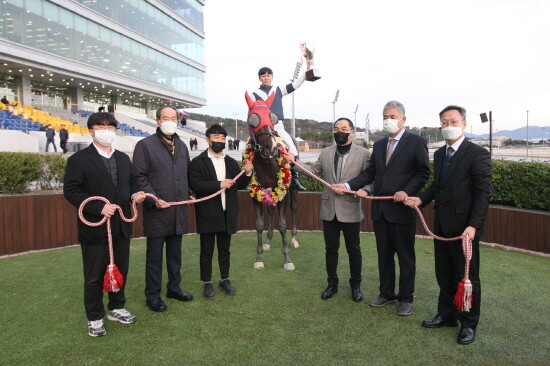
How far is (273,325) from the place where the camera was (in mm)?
3900

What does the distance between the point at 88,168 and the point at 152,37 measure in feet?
152

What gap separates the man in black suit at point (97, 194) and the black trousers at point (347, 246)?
2274mm

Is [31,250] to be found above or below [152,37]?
below

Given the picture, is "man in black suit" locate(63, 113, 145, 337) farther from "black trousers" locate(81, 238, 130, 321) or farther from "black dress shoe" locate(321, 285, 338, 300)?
"black dress shoe" locate(321, 285, 338, 300)

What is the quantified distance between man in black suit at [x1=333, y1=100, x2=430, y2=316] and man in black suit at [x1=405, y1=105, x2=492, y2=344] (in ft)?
0.73

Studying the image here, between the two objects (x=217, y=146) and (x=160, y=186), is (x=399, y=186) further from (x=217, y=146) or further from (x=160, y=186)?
(x=160, y=186)

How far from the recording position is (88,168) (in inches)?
142

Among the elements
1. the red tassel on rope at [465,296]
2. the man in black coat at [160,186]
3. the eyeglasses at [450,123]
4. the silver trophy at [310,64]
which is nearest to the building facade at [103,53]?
the silver trophy at [310,64]

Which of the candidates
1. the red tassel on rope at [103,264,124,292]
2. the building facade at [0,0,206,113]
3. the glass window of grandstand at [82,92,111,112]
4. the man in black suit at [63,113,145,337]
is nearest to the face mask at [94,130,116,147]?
the man in black suit at [63,113,145,337]

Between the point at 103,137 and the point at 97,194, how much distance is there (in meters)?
0.54

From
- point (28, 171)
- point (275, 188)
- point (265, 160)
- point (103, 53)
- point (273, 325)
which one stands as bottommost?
point (273, 325)

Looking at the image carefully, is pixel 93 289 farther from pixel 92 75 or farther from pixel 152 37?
pixel 152 37

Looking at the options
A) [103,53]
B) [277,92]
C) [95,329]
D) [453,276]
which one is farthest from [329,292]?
[103,53]

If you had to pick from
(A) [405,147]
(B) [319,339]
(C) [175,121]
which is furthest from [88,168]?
(A) [405,147]
